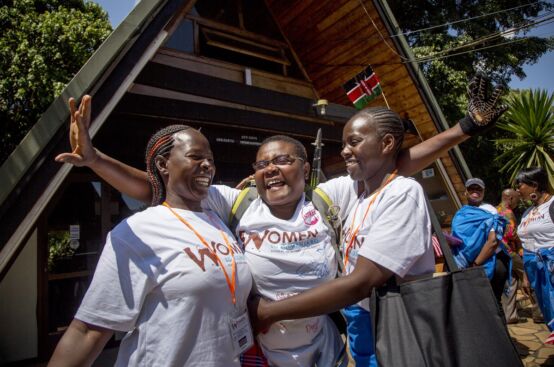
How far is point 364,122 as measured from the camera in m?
1.62

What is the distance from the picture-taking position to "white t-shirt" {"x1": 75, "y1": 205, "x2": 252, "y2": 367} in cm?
120

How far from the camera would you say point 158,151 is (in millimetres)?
1595

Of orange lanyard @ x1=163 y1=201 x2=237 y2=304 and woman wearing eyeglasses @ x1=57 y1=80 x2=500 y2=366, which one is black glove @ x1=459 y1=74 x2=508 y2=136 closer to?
woman wearing eyeglasses @ x1=57 y1=80 x2=500 y2=366

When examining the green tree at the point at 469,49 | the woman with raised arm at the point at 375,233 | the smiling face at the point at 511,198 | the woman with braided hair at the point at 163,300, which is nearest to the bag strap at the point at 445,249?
the woman with raised arm at the point at 375,233

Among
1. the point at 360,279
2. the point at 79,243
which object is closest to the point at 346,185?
the point at 360,279

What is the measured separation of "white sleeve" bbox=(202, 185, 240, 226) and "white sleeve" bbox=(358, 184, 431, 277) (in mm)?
734

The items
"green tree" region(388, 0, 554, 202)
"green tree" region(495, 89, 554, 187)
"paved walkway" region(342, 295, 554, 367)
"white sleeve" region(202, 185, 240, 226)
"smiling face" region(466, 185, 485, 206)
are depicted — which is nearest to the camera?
"white sleeve" region(202, 185, 240, 226)

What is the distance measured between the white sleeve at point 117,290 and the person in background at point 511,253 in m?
5.13

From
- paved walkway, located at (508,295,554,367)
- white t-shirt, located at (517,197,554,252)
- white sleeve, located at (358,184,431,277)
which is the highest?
white sleeve, located at (358,184,431,277)

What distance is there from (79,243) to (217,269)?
5053mm

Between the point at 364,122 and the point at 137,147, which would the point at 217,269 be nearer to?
the point at 364,122

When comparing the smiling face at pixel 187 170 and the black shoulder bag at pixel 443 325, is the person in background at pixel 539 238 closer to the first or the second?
the black shoulder bag at pixel 443 325

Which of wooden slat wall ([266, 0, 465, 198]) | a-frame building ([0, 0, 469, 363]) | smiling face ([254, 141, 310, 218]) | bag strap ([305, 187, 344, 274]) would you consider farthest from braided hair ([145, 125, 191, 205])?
wooden slat wall ([266, 0, 465, 198])

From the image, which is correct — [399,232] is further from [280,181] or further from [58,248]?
[58,248]
